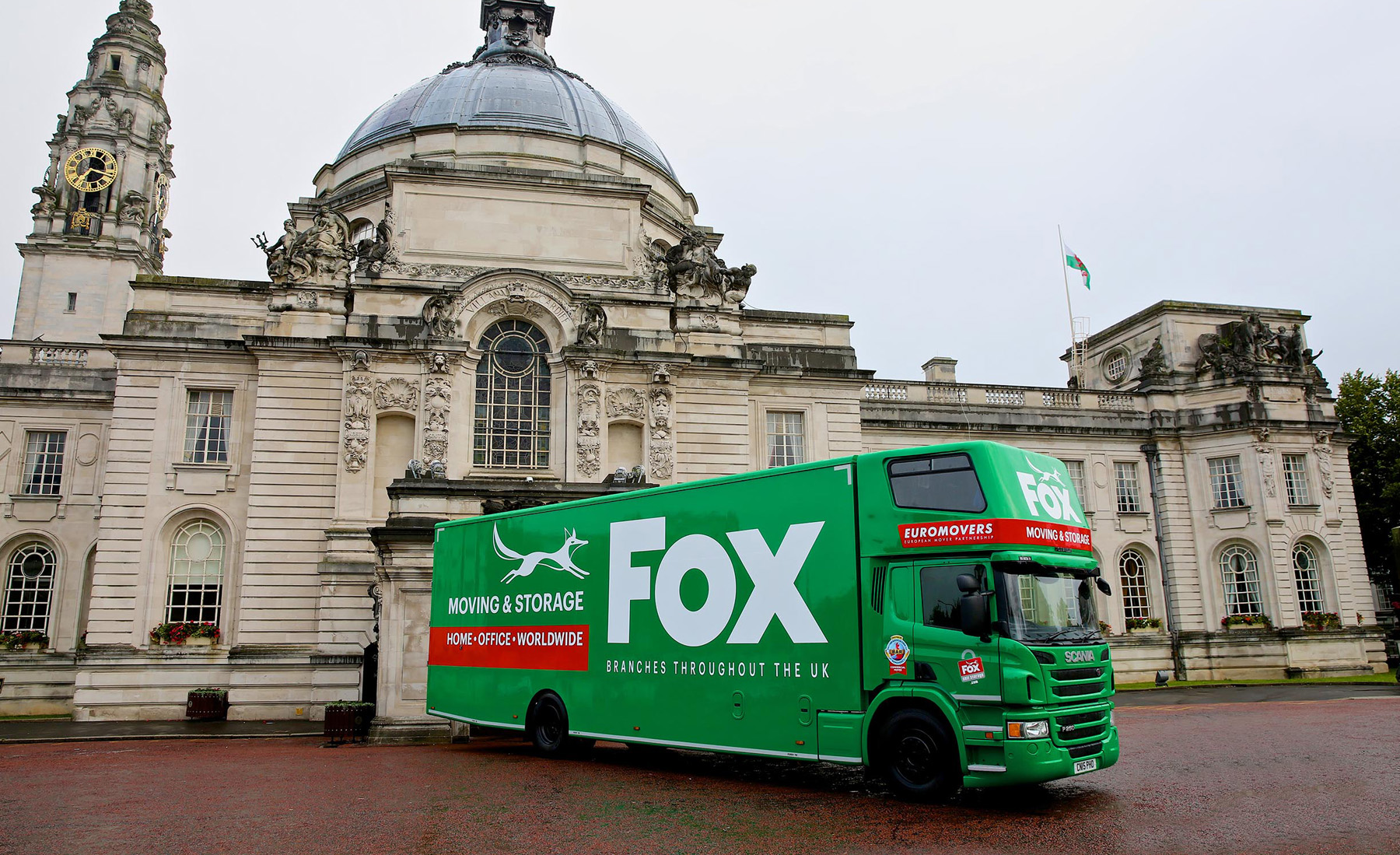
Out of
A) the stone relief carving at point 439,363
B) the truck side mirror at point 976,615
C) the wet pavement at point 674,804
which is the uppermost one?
the stone relief carving at point 439,363

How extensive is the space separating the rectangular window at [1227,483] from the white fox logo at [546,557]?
28865mm

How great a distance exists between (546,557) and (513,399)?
12.6 metres

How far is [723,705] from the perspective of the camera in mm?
11883

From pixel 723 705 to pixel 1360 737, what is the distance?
10814mm

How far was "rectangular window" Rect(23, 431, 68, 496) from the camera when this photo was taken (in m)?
30.2

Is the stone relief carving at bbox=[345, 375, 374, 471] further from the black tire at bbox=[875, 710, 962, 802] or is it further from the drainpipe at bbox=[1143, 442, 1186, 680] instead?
the drainpipe at bbox=[1143, 442, 1186, 680]

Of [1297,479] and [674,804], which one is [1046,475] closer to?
[674,804]

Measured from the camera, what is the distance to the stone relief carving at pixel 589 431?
84.0 feet

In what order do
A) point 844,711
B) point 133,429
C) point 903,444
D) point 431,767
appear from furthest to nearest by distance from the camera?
point 903,444 < point 133,429 < point 431,767 < point 844,711

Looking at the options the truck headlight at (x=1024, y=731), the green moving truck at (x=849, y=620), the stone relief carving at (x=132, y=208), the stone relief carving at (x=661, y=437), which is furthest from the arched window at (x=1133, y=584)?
the stone relief carving at (x=132, y=208)

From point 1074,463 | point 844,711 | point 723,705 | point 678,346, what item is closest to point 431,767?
point 723,705

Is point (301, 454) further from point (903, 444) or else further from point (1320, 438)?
point (1320, 438)

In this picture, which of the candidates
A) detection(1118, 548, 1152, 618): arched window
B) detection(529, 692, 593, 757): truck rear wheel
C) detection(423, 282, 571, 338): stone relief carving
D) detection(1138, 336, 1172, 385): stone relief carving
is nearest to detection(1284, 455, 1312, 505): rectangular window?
detection(1138, 336, 1172, 385): stone relief carving

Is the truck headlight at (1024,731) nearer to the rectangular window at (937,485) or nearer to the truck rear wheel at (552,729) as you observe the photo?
the rectangular window at (937,485)
